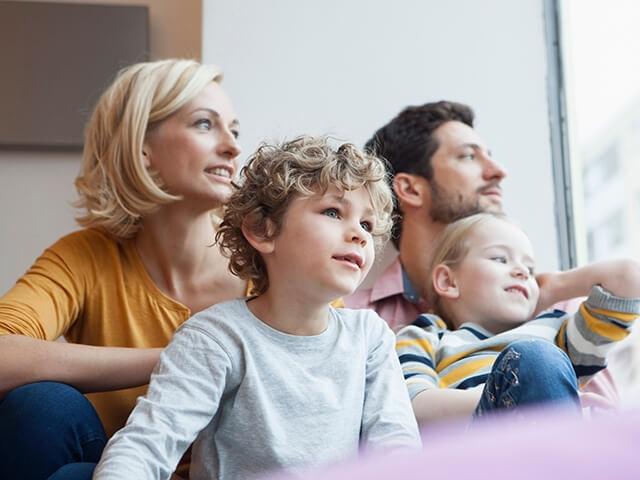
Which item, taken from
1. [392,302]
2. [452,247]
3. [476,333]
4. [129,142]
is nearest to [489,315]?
[476,333]

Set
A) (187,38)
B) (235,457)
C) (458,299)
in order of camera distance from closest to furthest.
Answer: (235,457), (458,299), (187,38)

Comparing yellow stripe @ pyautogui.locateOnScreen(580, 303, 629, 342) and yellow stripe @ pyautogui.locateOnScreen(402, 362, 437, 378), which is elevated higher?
yellow stripe @ pyautogui.locateOnScreen(580, 303, 629, 342)

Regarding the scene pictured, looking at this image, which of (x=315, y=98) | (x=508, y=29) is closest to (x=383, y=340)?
(x=315, y=98)

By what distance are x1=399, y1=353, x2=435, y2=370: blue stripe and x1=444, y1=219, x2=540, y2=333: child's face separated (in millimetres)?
208

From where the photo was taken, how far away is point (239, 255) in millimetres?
1544

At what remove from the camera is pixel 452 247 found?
1.99m

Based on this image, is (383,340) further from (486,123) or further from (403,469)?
(486,123)

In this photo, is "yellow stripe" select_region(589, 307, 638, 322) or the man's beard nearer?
"yellow stripe" select_region(589, 307, 638, 322)

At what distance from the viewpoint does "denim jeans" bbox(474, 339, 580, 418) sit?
4.14ft

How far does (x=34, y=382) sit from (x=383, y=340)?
0.54 m

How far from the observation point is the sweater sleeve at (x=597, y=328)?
175 centimetres

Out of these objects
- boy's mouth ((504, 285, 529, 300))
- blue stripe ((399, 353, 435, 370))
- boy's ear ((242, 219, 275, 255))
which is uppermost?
boy's ear ((242, 219, 275, 255))

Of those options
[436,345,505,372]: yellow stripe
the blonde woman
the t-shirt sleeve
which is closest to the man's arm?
[436,345,505,372]: yellow stripe

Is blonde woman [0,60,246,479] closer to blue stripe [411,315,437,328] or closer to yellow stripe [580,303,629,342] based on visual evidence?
blue stripe [411,315,437,328]
